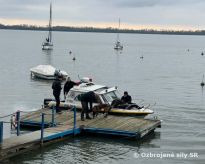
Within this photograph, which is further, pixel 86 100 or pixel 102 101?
pixel 102 101

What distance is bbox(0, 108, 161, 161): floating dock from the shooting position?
2066cm

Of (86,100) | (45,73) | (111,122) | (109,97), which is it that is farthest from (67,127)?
(45,73)

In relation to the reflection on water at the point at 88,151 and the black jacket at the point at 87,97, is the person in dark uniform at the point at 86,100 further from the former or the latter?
the reflection on water at the point at 88,151

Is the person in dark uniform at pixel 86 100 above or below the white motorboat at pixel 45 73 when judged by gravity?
above

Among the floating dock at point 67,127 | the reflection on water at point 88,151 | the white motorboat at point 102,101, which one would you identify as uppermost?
the white motorboat at point 102,101

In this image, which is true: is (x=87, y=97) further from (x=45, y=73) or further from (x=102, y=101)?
(x=45, y=73)

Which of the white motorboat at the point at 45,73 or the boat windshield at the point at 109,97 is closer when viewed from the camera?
the boat windshield at the point at 109,97

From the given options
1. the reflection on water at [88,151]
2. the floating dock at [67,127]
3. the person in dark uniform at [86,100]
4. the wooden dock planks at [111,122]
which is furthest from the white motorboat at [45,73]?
the reflection on water at [88,151]

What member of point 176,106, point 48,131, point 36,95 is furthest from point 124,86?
point 48,131

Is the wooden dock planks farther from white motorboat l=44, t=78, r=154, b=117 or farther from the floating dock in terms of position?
white motorboat l=44, t=78, r=154, b=117

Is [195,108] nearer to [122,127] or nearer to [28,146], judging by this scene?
[122,127]

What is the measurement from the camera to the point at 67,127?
23.5 meters

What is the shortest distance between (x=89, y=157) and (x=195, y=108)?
16.4 metres

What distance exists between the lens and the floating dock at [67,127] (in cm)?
2066
